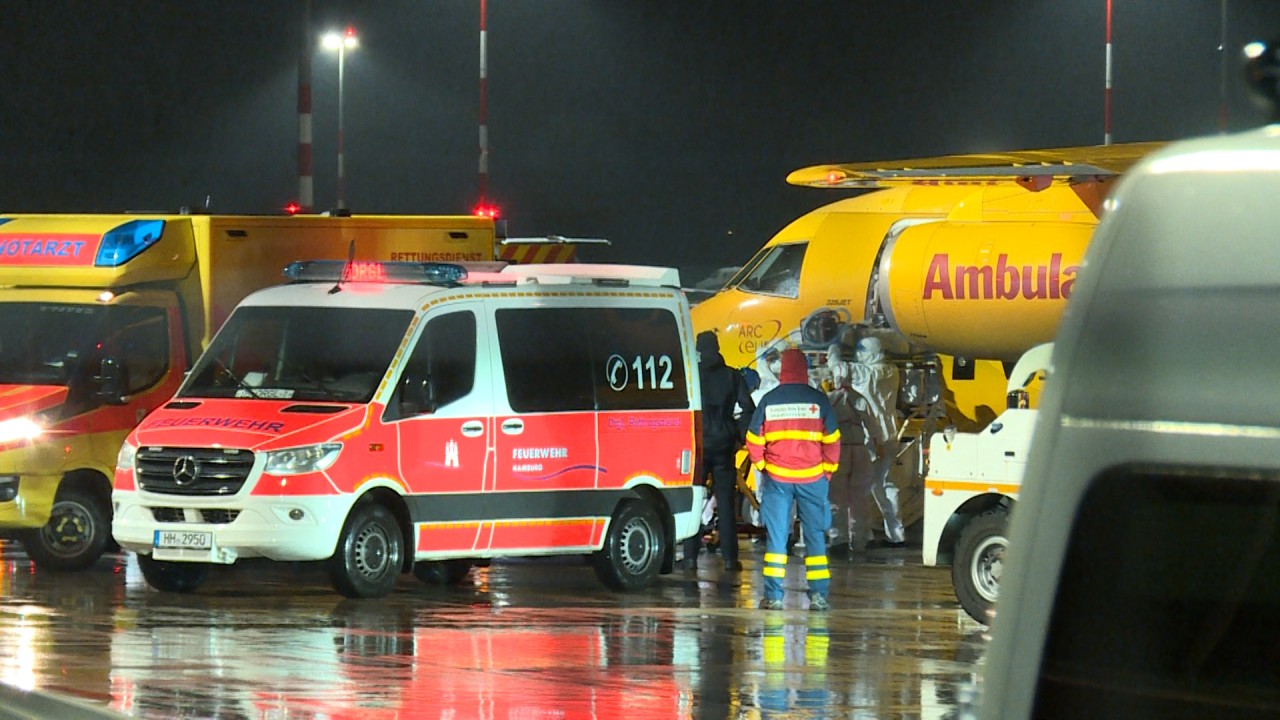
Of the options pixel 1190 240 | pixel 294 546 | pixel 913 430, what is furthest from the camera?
pixel 913 430

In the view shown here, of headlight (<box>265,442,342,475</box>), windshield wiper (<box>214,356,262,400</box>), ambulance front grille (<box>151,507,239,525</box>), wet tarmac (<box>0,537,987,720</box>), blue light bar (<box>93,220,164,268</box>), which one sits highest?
blue light bar (<box>93,220,164,268</box>)

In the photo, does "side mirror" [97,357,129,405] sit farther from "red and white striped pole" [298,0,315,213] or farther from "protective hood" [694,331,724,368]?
"red and white striped pole" [298,0,315,213]

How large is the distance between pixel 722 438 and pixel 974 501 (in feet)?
12.7

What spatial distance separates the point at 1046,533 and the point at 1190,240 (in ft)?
1.35

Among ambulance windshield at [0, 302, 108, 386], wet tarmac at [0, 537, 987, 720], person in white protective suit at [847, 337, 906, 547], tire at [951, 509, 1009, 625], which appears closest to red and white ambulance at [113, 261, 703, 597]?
wet tarmac at [0, 537, 987, 720]

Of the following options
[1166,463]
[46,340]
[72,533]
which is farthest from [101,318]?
[1166,463]

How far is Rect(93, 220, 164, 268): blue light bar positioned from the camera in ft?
54.9

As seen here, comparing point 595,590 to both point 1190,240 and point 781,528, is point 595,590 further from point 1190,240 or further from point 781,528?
point 1190,240

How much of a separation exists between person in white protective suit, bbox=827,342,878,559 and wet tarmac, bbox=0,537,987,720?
1.03 meters

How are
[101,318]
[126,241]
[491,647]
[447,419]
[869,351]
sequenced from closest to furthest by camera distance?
[491,647] → [447,419] → [101,318] → [126,241] → [869,351]

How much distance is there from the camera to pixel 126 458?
14.2 metres

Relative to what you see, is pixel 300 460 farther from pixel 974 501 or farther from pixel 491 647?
pixel 974 501

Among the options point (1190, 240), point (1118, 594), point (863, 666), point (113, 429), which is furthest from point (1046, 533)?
point (113, 429)

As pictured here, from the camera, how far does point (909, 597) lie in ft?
49.8
